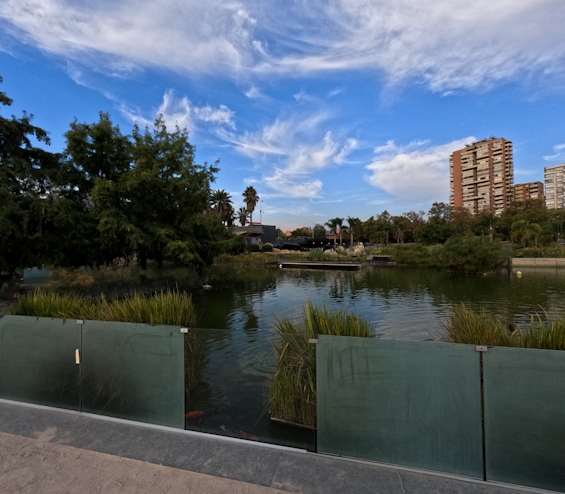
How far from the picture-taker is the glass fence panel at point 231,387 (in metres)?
3.52

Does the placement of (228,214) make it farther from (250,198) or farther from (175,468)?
(175,468)

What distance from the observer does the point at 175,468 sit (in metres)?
2.31

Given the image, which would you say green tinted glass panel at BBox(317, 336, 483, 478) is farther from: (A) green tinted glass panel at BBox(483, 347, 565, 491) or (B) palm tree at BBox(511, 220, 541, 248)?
(B) palm tree at BBox(511, 220, 541, 248)

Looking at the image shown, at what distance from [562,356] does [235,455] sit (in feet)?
7.14

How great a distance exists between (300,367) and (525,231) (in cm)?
Result: 4529

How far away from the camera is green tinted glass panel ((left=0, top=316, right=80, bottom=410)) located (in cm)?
339

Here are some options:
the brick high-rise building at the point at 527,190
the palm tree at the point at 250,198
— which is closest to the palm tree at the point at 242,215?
the palm tree at the point at 250,198

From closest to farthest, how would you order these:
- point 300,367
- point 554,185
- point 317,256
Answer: point 300,367 < point 317,256 < point 554,185

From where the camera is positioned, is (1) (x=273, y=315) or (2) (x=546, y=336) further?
(1) (x=273, y=315)

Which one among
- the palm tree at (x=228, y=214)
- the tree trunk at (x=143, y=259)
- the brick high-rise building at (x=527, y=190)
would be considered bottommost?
the tree trunk at (x=143, y=259)

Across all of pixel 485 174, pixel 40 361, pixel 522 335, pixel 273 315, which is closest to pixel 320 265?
pixel 273 315

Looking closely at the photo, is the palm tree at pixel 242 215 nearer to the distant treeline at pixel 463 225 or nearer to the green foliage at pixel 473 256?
→ the distant treeline at pixel 463 225

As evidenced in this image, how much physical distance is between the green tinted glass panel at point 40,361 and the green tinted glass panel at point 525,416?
3431 mm

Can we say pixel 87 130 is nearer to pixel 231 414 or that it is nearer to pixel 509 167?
pixel 231 414
